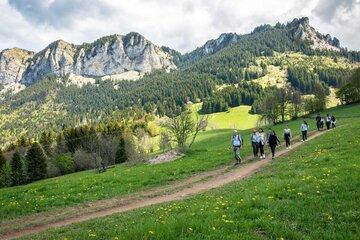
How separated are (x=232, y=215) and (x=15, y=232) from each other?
12125 millimetres

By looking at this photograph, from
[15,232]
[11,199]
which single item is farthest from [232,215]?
[11,199]

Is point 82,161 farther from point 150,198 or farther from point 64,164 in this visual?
point 150,198

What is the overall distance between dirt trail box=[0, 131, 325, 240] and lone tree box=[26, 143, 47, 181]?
294ft

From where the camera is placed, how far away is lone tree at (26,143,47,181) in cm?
11506

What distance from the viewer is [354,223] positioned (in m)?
13.0

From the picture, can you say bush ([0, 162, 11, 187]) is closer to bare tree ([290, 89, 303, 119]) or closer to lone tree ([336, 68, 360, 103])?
bare tree ([290, 89, 303, 119])

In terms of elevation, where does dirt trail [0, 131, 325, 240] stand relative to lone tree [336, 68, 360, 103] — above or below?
below

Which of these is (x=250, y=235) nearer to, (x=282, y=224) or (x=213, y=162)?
(x=282, y=224)

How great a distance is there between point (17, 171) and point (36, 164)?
599cm

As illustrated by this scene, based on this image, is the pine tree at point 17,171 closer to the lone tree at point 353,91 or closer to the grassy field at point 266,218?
the grassy field at point 266,218

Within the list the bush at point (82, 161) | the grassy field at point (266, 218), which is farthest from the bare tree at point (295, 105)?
the grassy field at point (266, 218)

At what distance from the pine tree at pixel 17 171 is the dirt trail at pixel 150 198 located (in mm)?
86970

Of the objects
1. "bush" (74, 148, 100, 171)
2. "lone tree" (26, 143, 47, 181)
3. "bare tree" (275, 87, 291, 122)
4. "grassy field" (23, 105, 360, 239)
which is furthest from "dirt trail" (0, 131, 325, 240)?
"bare tree" (275, 87, 291, 122)

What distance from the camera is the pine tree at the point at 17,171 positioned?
362 feet
